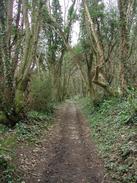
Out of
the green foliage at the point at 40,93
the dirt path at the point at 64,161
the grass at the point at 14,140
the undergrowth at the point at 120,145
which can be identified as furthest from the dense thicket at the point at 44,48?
the undergrowth at the point at 120,145

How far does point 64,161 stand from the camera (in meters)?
10.1

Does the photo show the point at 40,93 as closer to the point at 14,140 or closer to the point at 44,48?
the point at 14,140

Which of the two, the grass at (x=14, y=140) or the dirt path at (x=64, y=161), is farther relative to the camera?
the dirt path at (x=64, y=161)

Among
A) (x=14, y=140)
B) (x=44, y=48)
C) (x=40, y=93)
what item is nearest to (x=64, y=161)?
(x=14, y=140)

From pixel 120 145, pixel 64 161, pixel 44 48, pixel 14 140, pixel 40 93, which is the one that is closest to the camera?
pixel 64 161

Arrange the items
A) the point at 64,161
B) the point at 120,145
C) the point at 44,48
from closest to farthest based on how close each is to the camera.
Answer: the point at 64,161
the point at 120,145
the point at 44,48

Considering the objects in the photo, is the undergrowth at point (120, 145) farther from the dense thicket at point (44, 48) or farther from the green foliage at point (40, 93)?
the green foliage at point (40, 93)

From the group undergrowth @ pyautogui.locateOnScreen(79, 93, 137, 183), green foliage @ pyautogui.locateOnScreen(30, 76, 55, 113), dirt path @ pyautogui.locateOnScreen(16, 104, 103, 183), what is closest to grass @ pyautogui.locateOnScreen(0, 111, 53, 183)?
dirt path @ pyautogui.locateOnScreen(16, 104, 103, 183)

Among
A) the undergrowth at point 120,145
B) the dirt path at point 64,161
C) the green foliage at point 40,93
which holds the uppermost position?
the green foliage at point 40,93

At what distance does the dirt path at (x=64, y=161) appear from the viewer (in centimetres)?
854

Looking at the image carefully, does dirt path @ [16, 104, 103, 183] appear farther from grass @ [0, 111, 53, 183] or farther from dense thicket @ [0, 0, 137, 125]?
dense thicket @ [0, 0, 137, 125]

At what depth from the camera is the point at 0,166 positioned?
8094 millimetres

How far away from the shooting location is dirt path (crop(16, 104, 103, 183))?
336 inches

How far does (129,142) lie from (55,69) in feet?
90.1
